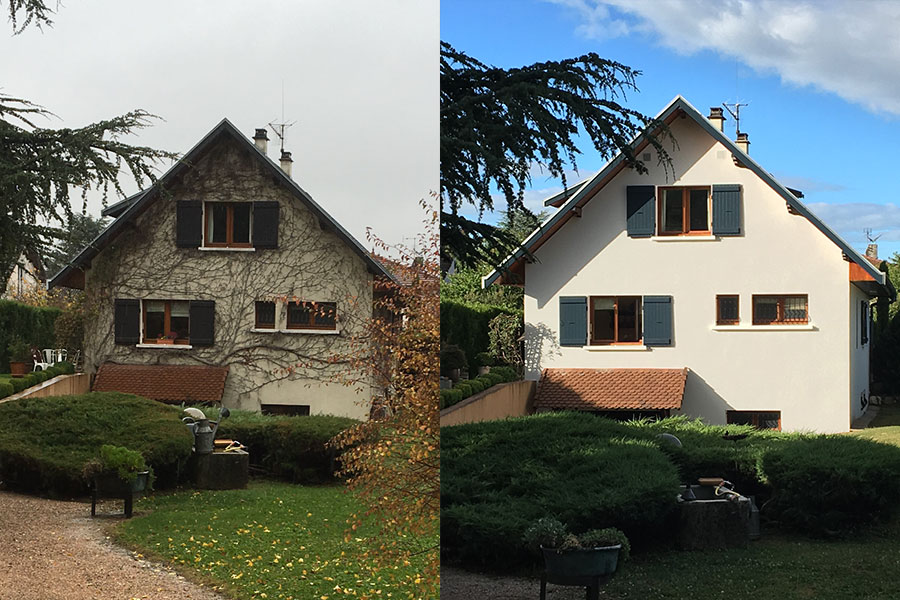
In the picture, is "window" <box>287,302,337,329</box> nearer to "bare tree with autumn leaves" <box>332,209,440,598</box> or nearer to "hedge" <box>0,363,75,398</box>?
"bare tree with autumn leaves" <box>332,209,440,598</box>

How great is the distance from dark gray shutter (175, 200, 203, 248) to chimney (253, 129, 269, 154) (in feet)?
1.30

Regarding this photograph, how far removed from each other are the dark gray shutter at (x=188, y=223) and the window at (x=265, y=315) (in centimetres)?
35

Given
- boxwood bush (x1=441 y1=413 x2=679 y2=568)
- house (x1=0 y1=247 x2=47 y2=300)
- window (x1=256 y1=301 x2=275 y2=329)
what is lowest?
boxwood bush (x1=441 y1=413 x2=679 y2=568)

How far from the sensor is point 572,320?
3781 millimetres

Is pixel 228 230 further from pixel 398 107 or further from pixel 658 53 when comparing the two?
pixel 658 53

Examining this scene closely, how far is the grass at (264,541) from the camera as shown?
13.1ft

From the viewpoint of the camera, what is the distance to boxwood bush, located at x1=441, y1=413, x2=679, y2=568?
3.72 meters

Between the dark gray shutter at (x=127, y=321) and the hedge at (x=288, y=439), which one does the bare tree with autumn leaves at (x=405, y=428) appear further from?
the dark gray shutter at (x=127, y=321)

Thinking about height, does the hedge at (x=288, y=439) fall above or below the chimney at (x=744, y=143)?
below

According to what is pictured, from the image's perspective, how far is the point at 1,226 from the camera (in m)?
3.78

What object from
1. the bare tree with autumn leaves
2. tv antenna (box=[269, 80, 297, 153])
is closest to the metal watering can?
the bare tree with autumn leaves

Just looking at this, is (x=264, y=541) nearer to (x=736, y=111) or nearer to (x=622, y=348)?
(x=622, y=348)

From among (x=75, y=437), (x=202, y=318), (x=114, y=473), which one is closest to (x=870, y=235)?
(x=202, y=318)

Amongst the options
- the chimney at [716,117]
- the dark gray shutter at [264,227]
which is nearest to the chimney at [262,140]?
the dark gray shutter at [264,227]
